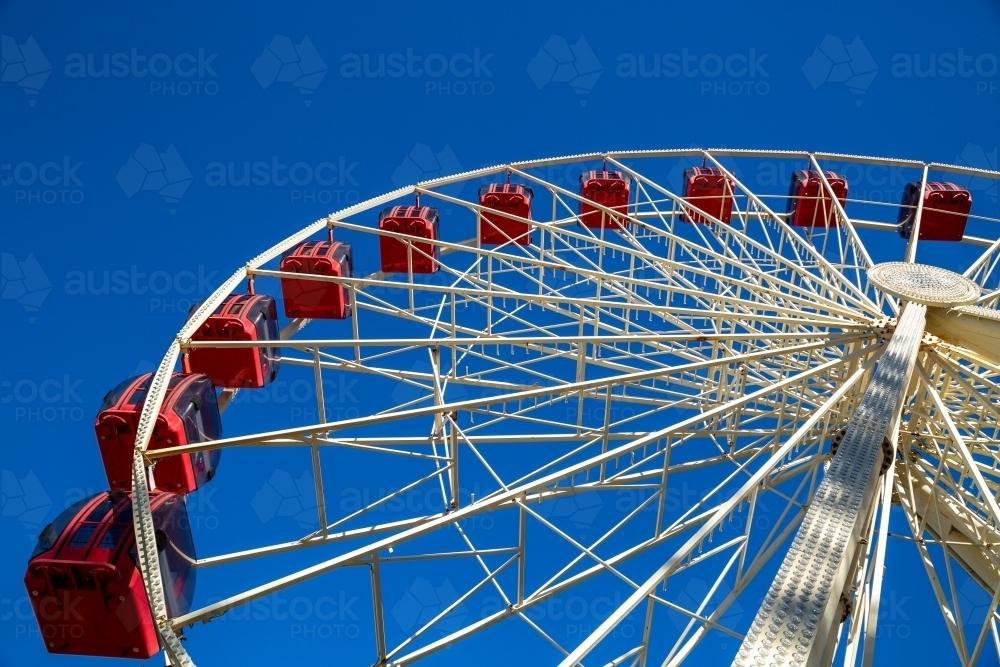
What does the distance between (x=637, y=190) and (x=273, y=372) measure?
12337 millimetres

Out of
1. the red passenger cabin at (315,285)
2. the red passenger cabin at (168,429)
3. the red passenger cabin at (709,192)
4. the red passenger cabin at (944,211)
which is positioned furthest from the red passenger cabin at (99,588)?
the red passenger cabin at (944,211)

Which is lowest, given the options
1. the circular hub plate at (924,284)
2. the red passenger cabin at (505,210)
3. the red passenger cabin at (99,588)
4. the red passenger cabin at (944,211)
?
the red passenger cabin at (99,588)

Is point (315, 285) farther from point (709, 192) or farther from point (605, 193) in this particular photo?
point (709, 192)

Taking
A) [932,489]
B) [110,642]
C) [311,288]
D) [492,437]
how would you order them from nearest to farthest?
[110,642] < [932,489] < [492,437] < [311,288]

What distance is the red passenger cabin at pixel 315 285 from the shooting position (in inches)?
853

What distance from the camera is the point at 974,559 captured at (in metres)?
17.5

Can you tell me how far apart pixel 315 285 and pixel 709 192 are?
1217 cm

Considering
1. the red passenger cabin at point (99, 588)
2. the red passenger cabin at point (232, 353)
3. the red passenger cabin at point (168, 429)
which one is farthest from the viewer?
the red passenger cabin at point (232, 353)

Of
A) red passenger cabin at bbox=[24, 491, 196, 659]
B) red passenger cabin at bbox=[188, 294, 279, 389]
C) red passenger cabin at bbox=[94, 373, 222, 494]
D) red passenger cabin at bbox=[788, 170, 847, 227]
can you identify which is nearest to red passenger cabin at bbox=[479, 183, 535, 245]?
red passenger cabin at bbox=[788, 170, 847, 227]

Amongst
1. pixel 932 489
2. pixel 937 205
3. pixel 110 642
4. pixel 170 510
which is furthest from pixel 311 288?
pixel 937 205

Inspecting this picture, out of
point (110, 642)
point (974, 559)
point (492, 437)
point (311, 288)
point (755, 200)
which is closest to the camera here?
point (110, 642)

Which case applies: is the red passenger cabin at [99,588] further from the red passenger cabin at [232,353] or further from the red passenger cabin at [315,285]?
the red passenger cabin at [315,285]

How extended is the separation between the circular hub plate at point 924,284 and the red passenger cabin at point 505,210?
9606 millimetres

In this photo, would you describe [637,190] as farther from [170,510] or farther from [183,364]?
[170,510]
